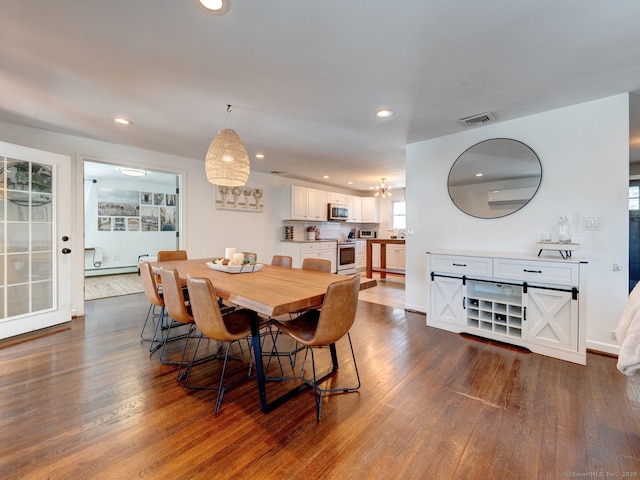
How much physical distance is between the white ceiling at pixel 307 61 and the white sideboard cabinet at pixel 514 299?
1516 millimetres

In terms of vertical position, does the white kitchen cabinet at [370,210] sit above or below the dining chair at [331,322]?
above

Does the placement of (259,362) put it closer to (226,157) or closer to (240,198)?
(226,157)

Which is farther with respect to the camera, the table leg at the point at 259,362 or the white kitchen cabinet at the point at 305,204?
the white kitchen cabinet at the point at 305,204

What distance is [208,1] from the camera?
144cm

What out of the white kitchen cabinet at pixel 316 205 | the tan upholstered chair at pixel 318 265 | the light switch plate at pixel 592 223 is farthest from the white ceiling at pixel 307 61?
the white kitchen cabinet at pixel 316 205

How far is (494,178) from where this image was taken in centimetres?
318

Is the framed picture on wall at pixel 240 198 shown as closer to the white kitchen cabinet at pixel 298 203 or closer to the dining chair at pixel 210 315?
the white kitchen cabinet at pixel 298 203

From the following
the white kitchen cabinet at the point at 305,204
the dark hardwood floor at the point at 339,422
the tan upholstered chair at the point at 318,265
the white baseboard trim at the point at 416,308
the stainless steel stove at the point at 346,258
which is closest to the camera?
the dark hardwood floor at the point at 339,422

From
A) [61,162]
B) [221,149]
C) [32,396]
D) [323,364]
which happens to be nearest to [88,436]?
[32,396]

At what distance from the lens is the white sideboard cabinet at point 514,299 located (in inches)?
94.3

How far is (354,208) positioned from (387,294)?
3293 mm

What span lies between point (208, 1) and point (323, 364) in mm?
2510

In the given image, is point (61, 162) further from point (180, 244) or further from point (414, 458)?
point (414, 458)

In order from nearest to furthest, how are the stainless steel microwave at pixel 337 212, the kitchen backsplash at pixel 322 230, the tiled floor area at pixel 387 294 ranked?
the tiled floor area at pixel 387 294 → the kitchen backsplash at pixel 322 230 → the stainless steel microwave at pixel 337 212
